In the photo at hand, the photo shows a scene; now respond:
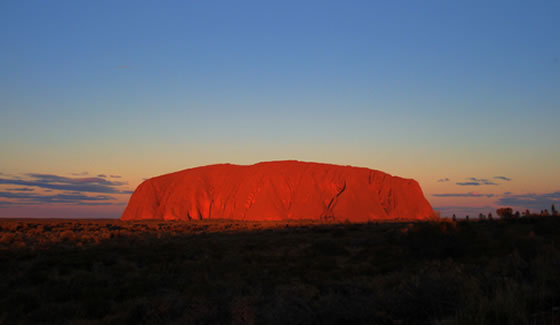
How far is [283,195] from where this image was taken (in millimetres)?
65500

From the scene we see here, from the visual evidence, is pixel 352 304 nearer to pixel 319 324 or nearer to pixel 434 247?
pixel 319 324

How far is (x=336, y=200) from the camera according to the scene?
63.8 metres

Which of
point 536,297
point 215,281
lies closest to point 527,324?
point 536,297

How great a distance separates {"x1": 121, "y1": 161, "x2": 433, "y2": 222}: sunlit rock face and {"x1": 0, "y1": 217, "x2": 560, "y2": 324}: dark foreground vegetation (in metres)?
44.7

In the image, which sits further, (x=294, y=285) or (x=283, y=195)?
(x=283, y=195)

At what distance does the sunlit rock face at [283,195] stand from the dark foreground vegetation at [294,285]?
44.7 meters

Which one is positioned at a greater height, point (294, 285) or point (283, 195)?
point (283, 195)

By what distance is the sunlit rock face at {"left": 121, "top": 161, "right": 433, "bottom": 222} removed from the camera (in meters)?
63.0

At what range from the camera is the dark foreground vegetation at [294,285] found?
5.96 meters

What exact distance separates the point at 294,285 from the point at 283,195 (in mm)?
55686

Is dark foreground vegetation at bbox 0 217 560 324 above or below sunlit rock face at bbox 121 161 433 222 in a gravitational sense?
below

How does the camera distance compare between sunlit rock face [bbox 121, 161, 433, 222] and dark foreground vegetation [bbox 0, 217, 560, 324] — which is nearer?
dark foreground vegetation [bbox 0, 217, 560, 324]

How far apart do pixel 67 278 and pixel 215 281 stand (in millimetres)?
4401

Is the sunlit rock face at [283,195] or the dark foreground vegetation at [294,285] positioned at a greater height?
the sunlit rock face at [283,195]
